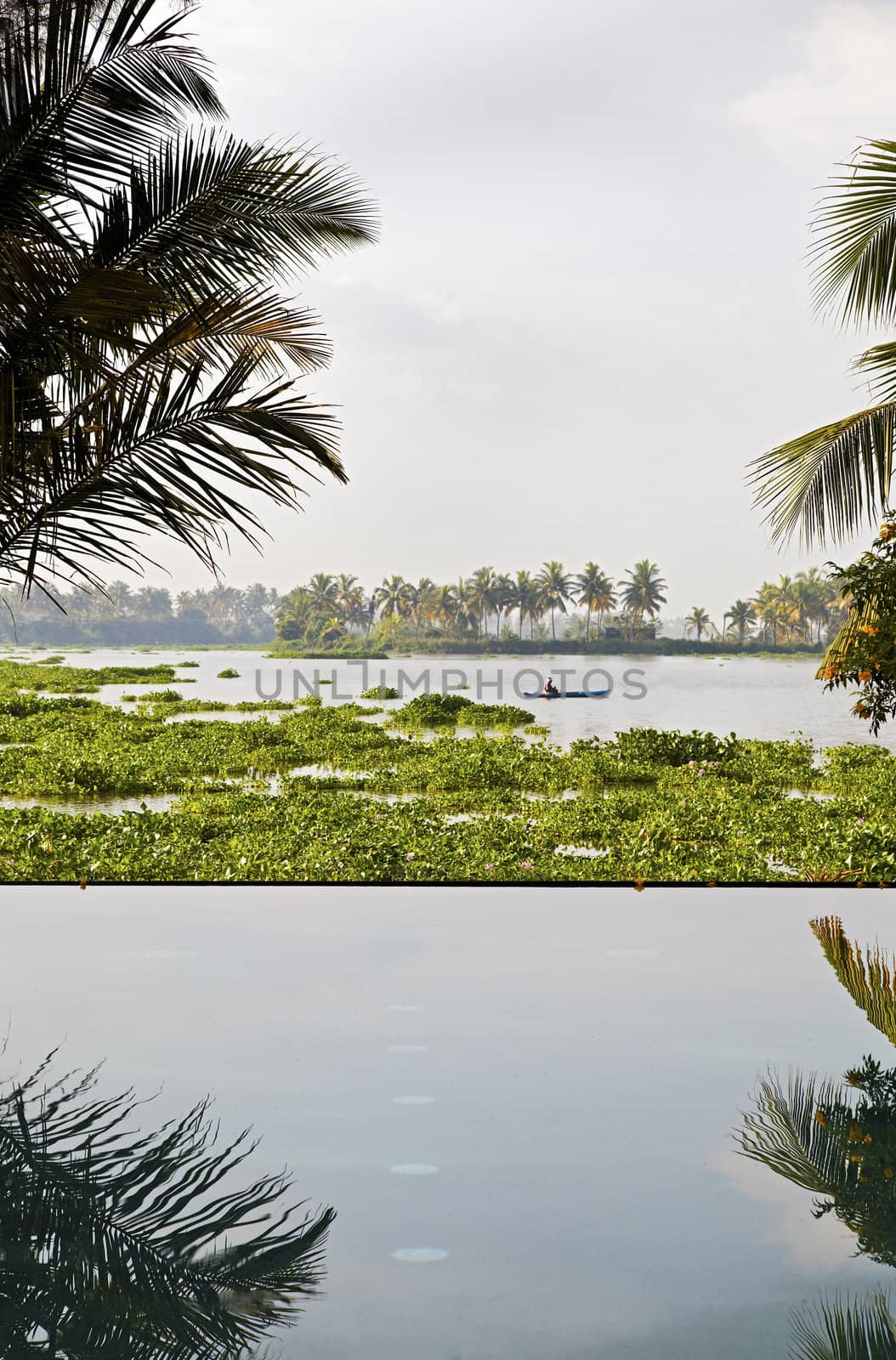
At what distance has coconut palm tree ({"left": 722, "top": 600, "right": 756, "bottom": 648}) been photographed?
233 ft

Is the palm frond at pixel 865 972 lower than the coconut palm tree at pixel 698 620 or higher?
lower

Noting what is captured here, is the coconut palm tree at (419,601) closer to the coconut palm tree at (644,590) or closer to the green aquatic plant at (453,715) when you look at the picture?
the coconut palm tree at (644,590)

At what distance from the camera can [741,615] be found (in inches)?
2795

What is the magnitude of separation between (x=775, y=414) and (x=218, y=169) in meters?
68.7

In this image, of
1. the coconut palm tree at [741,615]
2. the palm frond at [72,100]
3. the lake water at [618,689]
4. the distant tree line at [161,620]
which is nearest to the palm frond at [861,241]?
the lake water at [618,689]

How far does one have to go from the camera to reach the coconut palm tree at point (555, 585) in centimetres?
6644

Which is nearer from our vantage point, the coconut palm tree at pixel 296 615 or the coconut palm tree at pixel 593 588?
the coconut palm tree at pixel 296 615

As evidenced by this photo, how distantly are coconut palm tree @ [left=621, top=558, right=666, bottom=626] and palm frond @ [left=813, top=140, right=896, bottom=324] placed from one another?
63.8 metres

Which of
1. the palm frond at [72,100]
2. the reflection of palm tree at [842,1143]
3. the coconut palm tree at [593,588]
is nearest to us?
the reflection of palm tree at [842,1143]

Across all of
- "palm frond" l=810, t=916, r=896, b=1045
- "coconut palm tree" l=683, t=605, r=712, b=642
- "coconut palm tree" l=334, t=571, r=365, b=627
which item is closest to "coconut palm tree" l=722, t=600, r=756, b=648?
"coconut palm tree" l=683, t=605, r=712, b=642

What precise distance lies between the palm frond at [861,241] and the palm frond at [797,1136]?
14.1 feet

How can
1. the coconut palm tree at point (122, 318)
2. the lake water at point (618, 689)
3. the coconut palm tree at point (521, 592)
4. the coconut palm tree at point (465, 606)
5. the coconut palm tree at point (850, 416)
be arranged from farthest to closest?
the coconut palm tree at point (465, 606) → the coconut palm tree at point (521, 592) → the lake water at point (618, 689) → the coconut palm tree at point (850, 416) → the coconut palm tree at point (122, 318)

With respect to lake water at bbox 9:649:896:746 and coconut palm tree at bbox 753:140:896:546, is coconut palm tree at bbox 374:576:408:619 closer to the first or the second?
lake water at bbox 9:649:896:746

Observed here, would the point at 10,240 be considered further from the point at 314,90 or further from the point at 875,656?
the point at 314,90
